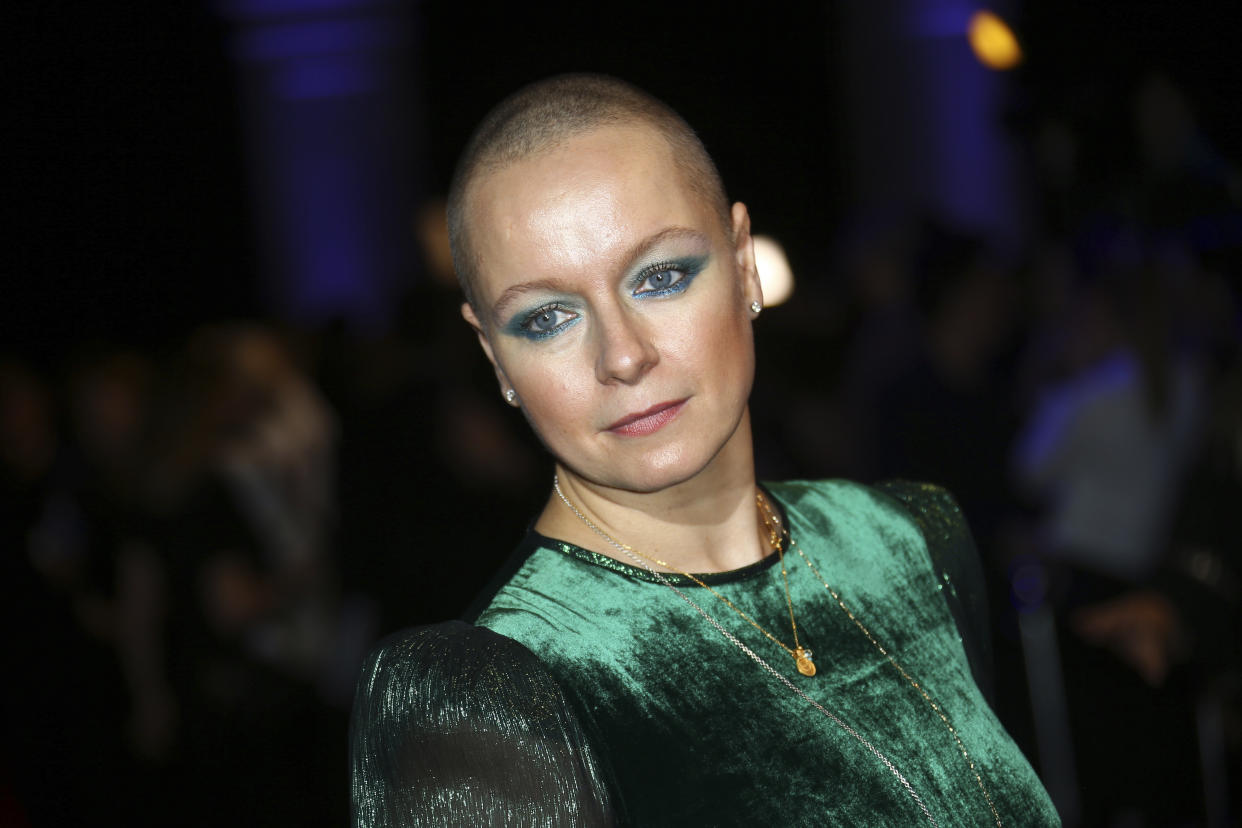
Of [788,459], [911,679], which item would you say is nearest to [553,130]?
[911,679]

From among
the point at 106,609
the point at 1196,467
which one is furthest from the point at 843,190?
the point at 106,609

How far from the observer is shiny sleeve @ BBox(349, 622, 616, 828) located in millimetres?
1140

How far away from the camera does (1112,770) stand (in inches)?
94.8

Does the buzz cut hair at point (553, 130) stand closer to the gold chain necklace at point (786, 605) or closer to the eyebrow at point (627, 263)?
the eyebrow at point (627, 263)

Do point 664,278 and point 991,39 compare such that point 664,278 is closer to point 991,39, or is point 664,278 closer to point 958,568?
point 958,568

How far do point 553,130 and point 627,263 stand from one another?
0.17m

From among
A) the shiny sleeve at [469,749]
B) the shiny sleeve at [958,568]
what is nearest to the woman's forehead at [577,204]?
the shiny sleeve at [469,749]

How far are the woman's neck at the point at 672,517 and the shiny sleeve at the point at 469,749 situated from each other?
0.27 meters

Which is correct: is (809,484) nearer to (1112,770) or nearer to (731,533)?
(731,533)

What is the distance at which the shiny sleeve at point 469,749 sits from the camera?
114 centimetres

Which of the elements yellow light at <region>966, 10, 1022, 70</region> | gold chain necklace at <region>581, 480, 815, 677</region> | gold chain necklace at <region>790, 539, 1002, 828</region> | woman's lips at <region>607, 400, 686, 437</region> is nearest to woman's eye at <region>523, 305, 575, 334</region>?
woman's lips at <region>607, 400, 686, 437</region>

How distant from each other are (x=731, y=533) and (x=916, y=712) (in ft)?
1.04

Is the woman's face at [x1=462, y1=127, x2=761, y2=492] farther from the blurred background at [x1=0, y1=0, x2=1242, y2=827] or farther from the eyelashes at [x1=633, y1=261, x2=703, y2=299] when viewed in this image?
the blurred background at [x1=0, y1=0, x2=1242, y2=827]

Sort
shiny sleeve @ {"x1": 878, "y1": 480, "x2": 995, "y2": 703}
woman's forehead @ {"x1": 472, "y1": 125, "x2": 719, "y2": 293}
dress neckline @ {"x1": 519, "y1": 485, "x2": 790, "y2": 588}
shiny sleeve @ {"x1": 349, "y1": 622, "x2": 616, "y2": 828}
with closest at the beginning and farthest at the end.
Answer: shiny sleeve @ {"x1": 349, "y1": 622, "x2": 616, "y2": 828} → woman's forehead @ {"x1": 472, "y1": 125, "x2": 719, "y2": 293} → dress neckline @ {"x1": 519, "y1": 485, "x2": 790, "y2": 588} → shiny sleeve @ {"x1": 878, "y1": 480, "x2": 995, "y2": 703}
